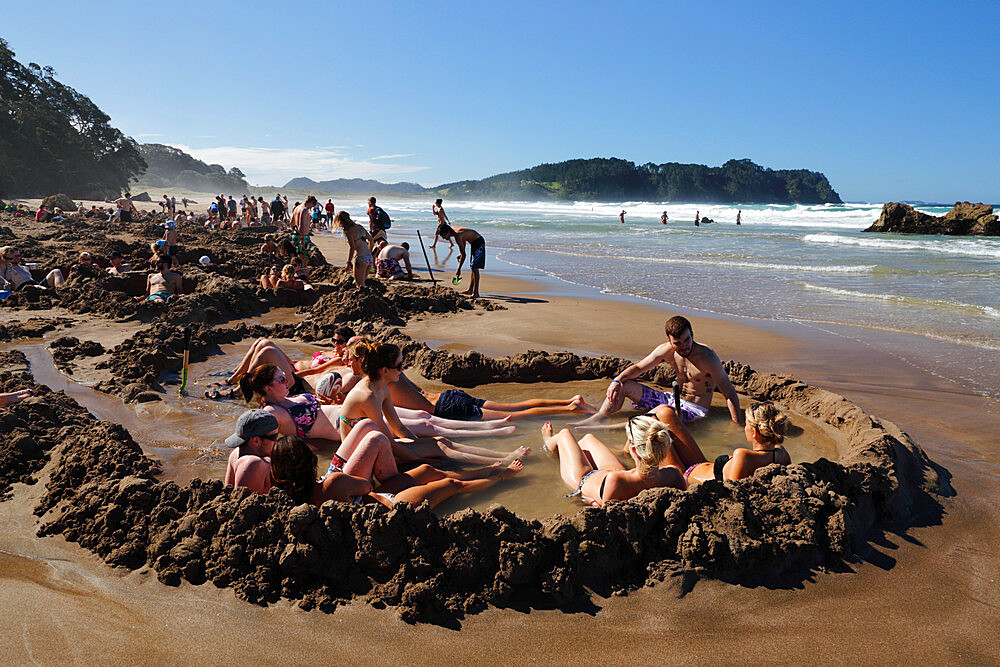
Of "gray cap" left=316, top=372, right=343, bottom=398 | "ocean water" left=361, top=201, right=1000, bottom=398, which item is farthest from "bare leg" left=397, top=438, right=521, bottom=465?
"ocean water" left=361, top=201, right=1000, bottom=398

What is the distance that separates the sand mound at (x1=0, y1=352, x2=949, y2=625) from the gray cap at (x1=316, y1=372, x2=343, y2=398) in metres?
1.78

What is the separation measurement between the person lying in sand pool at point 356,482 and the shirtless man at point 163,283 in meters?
7.88

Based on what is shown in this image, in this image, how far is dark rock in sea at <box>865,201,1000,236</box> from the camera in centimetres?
3519

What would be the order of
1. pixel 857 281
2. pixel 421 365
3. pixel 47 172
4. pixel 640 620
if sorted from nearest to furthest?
pixel 640 620, pixel 421 365, pixel 857 281, pixel 47 172

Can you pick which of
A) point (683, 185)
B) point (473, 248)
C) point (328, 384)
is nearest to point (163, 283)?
point (473, 248)

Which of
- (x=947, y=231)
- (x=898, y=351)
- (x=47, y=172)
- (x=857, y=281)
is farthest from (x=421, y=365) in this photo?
(x=47, y=172)

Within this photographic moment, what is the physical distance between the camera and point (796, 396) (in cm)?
639

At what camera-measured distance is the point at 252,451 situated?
12.6 ft

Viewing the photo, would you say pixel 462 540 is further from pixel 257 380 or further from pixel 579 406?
pixel 579 406

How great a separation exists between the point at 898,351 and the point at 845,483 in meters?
5.52

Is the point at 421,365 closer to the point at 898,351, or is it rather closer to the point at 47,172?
the point at 898,351

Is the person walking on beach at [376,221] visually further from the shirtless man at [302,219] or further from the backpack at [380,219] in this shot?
the shirtless man at [302,219]

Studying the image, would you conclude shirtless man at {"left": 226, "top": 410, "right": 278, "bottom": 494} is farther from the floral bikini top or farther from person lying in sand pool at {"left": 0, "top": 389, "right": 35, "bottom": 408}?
person lying in sand pool at {"left": 0, "top": 389, "right": 35, "bottom": 408}

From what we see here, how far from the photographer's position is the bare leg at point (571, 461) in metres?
4.52
